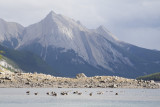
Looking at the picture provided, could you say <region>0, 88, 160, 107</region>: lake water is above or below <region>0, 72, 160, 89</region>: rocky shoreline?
below

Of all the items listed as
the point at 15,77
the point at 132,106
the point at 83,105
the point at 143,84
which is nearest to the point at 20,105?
the point at 83,105

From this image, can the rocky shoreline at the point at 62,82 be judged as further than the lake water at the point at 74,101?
Yes

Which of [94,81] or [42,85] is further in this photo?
[94,81]

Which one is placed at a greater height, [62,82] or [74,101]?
[62,82]

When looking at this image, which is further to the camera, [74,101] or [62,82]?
A: [62,82]

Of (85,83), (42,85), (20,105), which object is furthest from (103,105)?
(85,83)

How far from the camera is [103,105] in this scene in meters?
74.1

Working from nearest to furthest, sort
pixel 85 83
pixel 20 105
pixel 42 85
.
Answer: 1. pixel 20 105
2. pixel 42 85
3. pixel 85 83

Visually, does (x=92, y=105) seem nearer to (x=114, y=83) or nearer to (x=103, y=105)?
(x=103, y=105)

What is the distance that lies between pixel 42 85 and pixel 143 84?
156 ft

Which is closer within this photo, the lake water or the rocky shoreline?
the lake water

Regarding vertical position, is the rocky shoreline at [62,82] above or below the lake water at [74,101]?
above

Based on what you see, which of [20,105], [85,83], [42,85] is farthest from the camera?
[85,83]

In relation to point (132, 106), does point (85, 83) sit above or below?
above
